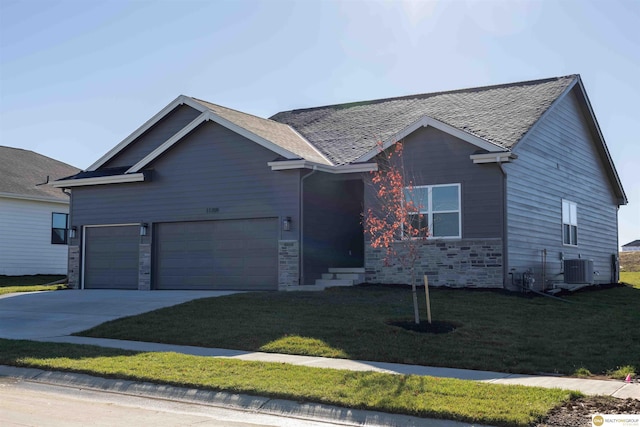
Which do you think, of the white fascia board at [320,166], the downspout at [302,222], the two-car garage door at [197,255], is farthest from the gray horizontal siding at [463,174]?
the two-car garage door at [197,255]

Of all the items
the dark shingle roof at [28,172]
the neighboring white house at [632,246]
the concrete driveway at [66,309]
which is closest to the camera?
the concrete driveway at [66,309]

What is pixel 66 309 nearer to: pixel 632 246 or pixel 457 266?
pixel 457 266

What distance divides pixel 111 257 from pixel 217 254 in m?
4.85

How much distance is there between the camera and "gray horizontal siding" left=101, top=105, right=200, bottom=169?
25266mm

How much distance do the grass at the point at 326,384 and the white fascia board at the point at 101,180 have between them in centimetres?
1203

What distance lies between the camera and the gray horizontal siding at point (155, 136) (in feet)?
82.9

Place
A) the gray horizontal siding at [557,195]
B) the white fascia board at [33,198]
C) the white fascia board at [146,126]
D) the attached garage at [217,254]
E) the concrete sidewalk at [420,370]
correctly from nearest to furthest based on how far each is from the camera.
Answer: the concrete sidewalk at [420,370]
the gray horizontal siding at [557,195]
the attached garage at [217,254]
the white fascia board at [146,126]
the white fascia board at [33,198]

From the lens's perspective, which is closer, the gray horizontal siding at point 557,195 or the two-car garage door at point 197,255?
the gray horizontal siding at point 557,195

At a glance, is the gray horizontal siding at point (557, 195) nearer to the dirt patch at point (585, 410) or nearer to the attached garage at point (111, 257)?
the dirt patch at point (585, 410)

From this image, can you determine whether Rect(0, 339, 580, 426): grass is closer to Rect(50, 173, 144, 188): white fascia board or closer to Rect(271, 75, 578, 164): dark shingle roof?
Rect(271, 75, 578, 164): dark shingle roof

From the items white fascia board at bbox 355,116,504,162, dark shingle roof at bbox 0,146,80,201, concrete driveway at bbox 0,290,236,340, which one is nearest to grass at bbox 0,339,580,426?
concrete driveway at bbox 0,290,236,340

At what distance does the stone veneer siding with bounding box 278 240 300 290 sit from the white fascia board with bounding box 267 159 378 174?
A: 2194 mm

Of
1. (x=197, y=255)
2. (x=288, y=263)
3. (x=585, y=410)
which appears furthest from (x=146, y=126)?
(x=585, y=410)

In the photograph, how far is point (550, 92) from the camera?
23.1 meters
